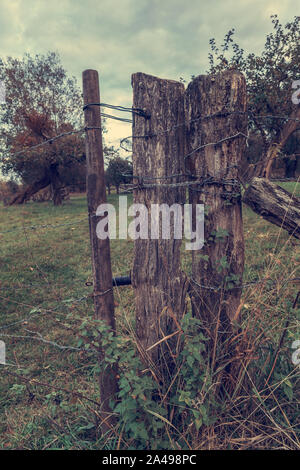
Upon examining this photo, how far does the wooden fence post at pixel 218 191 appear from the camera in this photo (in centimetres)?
219

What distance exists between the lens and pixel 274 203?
227cm

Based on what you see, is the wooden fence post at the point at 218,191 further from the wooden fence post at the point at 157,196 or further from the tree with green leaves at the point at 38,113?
the tree with green leaves at the point at 38,113

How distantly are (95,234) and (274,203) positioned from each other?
138 cm

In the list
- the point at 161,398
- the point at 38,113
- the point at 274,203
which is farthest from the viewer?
the point at 38,113

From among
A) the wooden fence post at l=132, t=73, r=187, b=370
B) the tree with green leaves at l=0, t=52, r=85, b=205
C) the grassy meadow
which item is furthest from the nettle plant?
the tree with green leaves at l=0, t=52, r=85, b=205

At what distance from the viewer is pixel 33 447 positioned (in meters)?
2.29

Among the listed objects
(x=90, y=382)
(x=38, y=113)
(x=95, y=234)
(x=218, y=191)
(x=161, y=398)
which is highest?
(x=38, y=113)

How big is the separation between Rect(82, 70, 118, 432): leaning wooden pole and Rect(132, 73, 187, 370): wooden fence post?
0.83ft

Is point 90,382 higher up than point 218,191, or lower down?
lower down

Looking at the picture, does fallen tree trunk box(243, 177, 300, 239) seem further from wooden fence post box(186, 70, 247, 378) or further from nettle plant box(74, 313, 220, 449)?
nettle plant box(74, 313, 220, 449)

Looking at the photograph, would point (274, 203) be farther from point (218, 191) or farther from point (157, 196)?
point (157, 196)

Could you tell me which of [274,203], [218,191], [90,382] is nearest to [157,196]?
[218,191]

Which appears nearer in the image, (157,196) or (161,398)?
(161,398)
